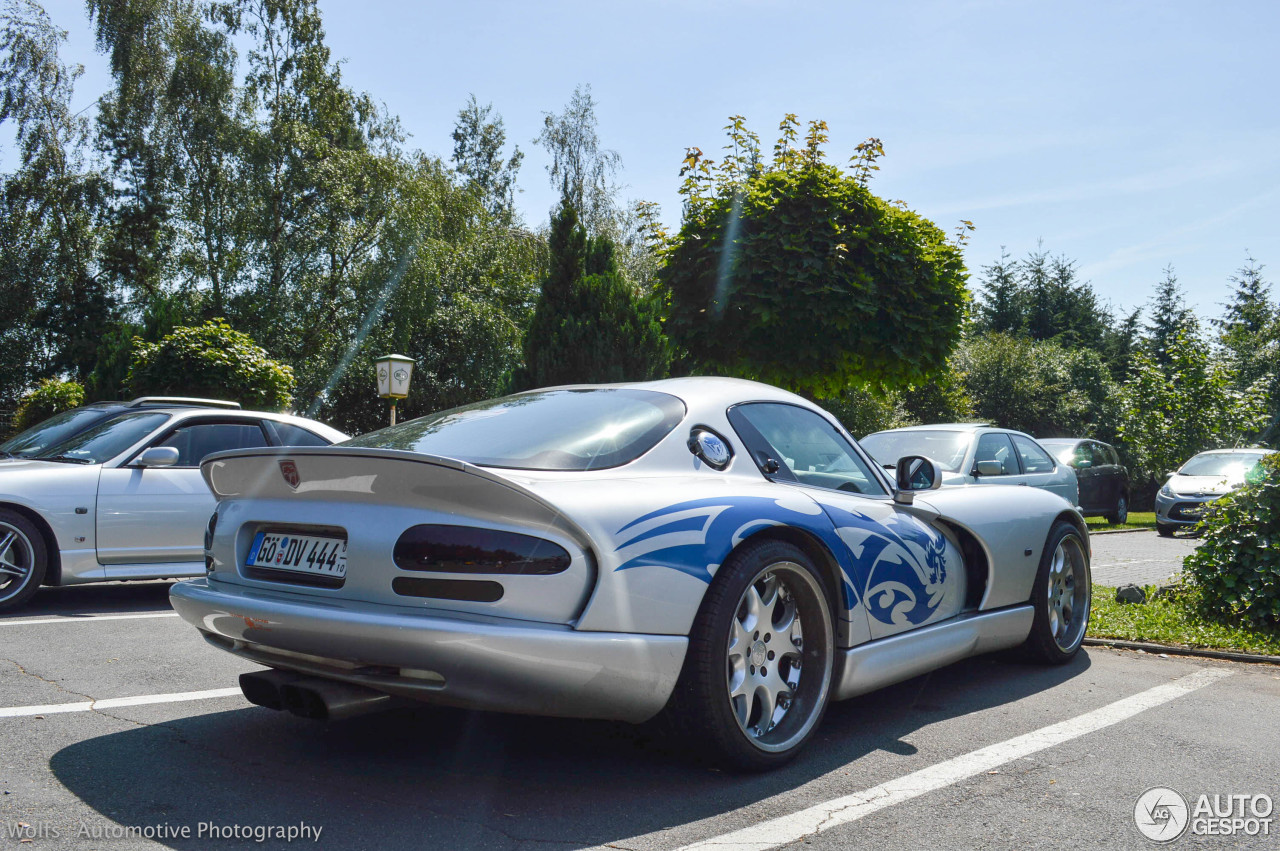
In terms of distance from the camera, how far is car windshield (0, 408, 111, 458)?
7.28 meters

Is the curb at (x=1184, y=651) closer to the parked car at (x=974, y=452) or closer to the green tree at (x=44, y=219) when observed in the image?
the parked car at (x=974, y=452)

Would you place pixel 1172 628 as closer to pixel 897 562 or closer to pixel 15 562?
pixel 897 562

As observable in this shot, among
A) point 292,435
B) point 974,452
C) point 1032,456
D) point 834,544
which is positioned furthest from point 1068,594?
point 1032,456

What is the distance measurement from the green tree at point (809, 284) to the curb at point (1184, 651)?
27.5 ft

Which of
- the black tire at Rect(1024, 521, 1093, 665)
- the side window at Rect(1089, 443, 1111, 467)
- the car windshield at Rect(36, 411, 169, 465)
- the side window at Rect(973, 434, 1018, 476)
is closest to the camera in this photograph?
the black tire at Rect(1024, 521, 1093, 665)

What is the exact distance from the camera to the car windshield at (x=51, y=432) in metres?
7.28

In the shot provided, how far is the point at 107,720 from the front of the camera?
3.86 meters

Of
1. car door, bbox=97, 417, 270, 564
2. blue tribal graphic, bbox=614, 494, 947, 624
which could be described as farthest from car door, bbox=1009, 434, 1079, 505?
car door, bbox=97, 417, 270, 564

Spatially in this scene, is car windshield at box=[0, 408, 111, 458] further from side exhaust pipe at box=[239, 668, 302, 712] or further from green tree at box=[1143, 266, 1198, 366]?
green tree at box=[1143, 266, 1198, 366]

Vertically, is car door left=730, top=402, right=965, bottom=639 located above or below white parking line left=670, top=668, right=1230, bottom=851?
above

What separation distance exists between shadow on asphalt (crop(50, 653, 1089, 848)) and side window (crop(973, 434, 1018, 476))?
6633 millimetres

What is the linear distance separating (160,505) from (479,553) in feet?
16.5

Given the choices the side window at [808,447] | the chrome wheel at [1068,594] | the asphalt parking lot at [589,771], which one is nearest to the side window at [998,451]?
the chrome wheel at [1068,594]

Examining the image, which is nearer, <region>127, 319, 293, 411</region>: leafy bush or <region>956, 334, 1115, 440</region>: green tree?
<region>127, 319, 293, 411</region>: leafy bush
